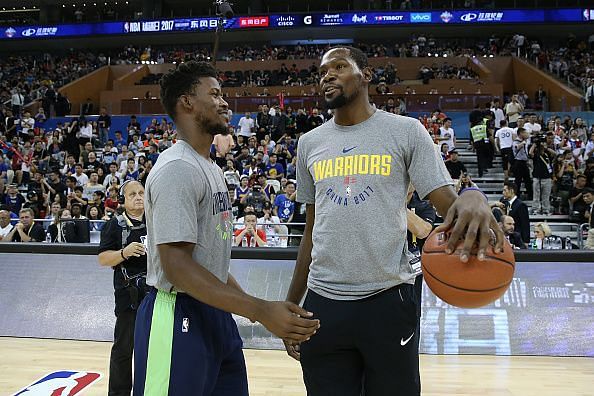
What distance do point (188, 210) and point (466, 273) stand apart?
994 millimetres

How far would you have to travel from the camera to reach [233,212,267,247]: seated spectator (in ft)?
25.5

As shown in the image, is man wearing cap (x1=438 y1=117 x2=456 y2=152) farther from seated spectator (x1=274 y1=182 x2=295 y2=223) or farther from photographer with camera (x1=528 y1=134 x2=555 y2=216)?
seated spectator (x1=274 y1=182 x2=295 y2=223)

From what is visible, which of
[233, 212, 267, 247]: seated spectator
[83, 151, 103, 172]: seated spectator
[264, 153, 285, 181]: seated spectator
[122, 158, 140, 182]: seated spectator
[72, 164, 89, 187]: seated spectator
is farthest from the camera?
[83, 151, 103, 172]: seated spectator

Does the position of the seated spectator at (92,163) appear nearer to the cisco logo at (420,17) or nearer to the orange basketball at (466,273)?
the orange basketball at (466,273)

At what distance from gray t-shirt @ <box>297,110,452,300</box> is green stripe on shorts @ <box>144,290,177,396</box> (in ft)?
1.90

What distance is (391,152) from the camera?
7.96 ft

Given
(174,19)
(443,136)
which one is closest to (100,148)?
(443,136)

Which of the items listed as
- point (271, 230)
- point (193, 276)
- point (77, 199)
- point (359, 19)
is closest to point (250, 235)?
point (271, 230)

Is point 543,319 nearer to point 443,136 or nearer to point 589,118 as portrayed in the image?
point 443,136

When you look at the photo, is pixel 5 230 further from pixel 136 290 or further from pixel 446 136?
pixel 446 136

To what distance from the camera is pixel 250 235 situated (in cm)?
784

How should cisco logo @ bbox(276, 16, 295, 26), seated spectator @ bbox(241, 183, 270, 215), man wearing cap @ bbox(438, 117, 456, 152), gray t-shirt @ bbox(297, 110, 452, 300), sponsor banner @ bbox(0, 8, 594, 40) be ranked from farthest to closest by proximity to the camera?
1. cisco logo @ bbox(276, 16, 295, 26)
2. sponsor banner @ bbox(0, 8, 594, 40)
3. man wearing cap @ bbox(438, 117, 456, 152)
4. seated spectator @ bbox(241, 183, 270, 215)
5. gray t-shirt @ bbox(297, 110, 452, 300)

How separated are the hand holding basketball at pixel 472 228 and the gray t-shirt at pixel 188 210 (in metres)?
0.93

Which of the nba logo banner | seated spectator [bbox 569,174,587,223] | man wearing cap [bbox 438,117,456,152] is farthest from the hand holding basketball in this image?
man wearing cap [bbox 438,117,456,152]
